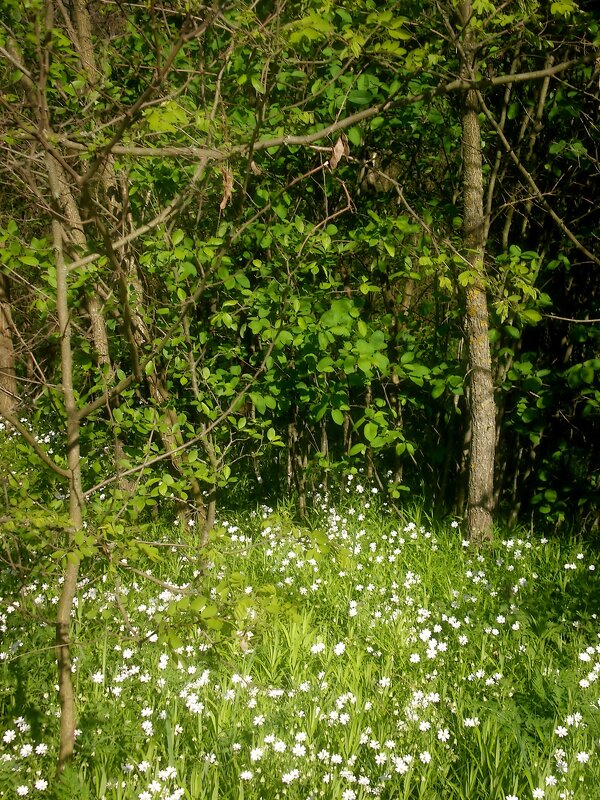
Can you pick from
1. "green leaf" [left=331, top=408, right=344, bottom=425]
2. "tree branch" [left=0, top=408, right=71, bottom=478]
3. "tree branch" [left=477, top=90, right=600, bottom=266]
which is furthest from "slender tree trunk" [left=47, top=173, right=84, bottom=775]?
"tree branch" [left=477, top=90, right=600, bottom=266]

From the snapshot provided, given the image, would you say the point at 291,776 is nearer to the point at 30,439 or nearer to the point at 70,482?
the point at 70,482

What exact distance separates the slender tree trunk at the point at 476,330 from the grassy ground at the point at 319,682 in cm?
43

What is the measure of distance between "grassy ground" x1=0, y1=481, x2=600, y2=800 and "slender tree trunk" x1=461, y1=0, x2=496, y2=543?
1.42 ft

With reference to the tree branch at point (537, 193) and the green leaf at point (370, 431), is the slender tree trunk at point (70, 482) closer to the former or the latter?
the green leaf at point (370, 431)

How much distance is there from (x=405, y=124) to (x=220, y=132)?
6.53ft

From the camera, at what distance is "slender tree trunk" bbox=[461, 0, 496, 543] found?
13.5ft

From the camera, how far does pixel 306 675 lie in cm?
305

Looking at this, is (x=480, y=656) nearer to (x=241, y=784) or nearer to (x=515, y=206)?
(x=241, y=784)

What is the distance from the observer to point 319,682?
2945mm

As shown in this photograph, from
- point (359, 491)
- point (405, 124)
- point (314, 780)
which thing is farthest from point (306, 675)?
point (405, 124)

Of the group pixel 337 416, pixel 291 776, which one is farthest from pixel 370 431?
pixel 291 776

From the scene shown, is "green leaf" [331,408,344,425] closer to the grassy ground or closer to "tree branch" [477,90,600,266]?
the grassy ground

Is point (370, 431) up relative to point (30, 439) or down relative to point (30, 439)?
down

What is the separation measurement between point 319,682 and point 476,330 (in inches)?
95.8
